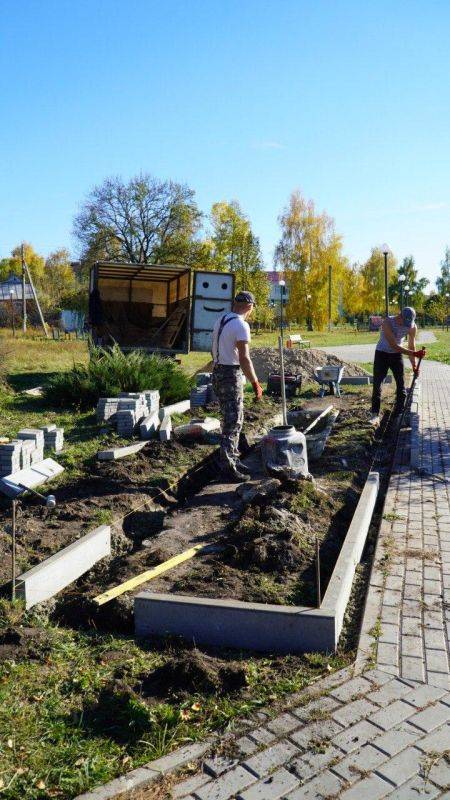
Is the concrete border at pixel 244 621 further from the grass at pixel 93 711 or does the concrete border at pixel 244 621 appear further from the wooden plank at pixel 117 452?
the wooden plank at pixel 117 452

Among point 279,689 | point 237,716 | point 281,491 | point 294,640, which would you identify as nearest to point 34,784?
point 237,716

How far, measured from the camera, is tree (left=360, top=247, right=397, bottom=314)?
63250mm

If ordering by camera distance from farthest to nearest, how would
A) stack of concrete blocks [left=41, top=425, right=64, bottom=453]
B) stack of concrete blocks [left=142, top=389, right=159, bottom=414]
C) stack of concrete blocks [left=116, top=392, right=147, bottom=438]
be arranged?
stack of concrete blocks [left=142, top=389, right=159, bottom=414] → stack of concrete blocks [left=116, top=392, right=147, bottom=438] → stack of concrete blocks [left=41, top=425, right=64, bottom=453]

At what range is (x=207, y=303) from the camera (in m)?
15.8

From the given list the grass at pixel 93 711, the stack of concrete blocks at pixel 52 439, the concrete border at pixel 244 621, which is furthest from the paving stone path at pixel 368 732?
the stack of concrete blocks at pixel 52 439

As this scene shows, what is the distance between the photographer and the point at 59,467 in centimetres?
702

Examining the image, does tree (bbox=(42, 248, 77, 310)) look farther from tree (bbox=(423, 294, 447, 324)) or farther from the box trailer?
the box trailer

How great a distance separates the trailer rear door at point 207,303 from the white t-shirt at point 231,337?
28.4 ft

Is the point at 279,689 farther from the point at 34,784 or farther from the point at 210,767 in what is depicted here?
the point at 34,784

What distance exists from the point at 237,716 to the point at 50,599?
180 cm

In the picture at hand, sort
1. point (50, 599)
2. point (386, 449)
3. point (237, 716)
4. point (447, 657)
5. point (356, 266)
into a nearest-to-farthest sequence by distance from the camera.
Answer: point (237, 716) < point (447, 657) < point (50, 599) < point (386, 449) < point (356, 266)

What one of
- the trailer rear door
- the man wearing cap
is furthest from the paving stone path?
the trailer rear door

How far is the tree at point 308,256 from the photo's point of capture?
52.5m

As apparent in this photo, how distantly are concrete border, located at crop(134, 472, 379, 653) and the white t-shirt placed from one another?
3.40 metres
